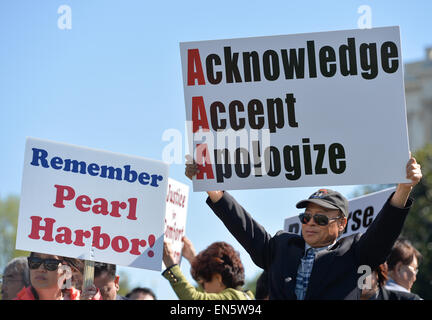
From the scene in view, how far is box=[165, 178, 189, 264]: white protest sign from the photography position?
6254 mm

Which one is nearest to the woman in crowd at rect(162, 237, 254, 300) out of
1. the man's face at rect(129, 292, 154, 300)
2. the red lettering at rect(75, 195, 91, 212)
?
the red lettering at rect(75, 195, 91, 212)

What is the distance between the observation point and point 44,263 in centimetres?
484

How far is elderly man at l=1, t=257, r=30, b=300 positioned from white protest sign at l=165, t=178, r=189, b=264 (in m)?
1.23

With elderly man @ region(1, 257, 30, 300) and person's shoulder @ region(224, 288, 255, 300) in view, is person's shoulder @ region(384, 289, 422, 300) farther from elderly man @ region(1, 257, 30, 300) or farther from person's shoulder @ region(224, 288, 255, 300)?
elderly man @ region(1, 257, 30, 300)

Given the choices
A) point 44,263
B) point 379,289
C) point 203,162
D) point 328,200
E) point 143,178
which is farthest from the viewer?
point 143,178

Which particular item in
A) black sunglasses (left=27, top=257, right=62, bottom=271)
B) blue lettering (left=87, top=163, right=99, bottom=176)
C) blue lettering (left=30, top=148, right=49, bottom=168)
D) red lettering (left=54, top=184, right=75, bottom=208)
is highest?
blue lettering (left=30, top=148, right=49, bottom=168)

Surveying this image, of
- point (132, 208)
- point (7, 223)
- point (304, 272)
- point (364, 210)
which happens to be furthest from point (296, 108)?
point (7, 223)

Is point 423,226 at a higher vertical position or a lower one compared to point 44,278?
higher

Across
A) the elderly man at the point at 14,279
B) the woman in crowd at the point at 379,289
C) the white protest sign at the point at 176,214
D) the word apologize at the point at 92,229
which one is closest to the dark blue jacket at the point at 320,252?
the woman in crowd at the point at 379,289

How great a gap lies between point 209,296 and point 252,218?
0.67 meters

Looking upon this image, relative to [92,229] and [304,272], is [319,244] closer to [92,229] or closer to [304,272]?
[304,272]

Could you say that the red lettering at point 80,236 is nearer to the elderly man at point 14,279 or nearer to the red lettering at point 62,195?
the red lettering at point 62,195

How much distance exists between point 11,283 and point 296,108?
2.35 meters
